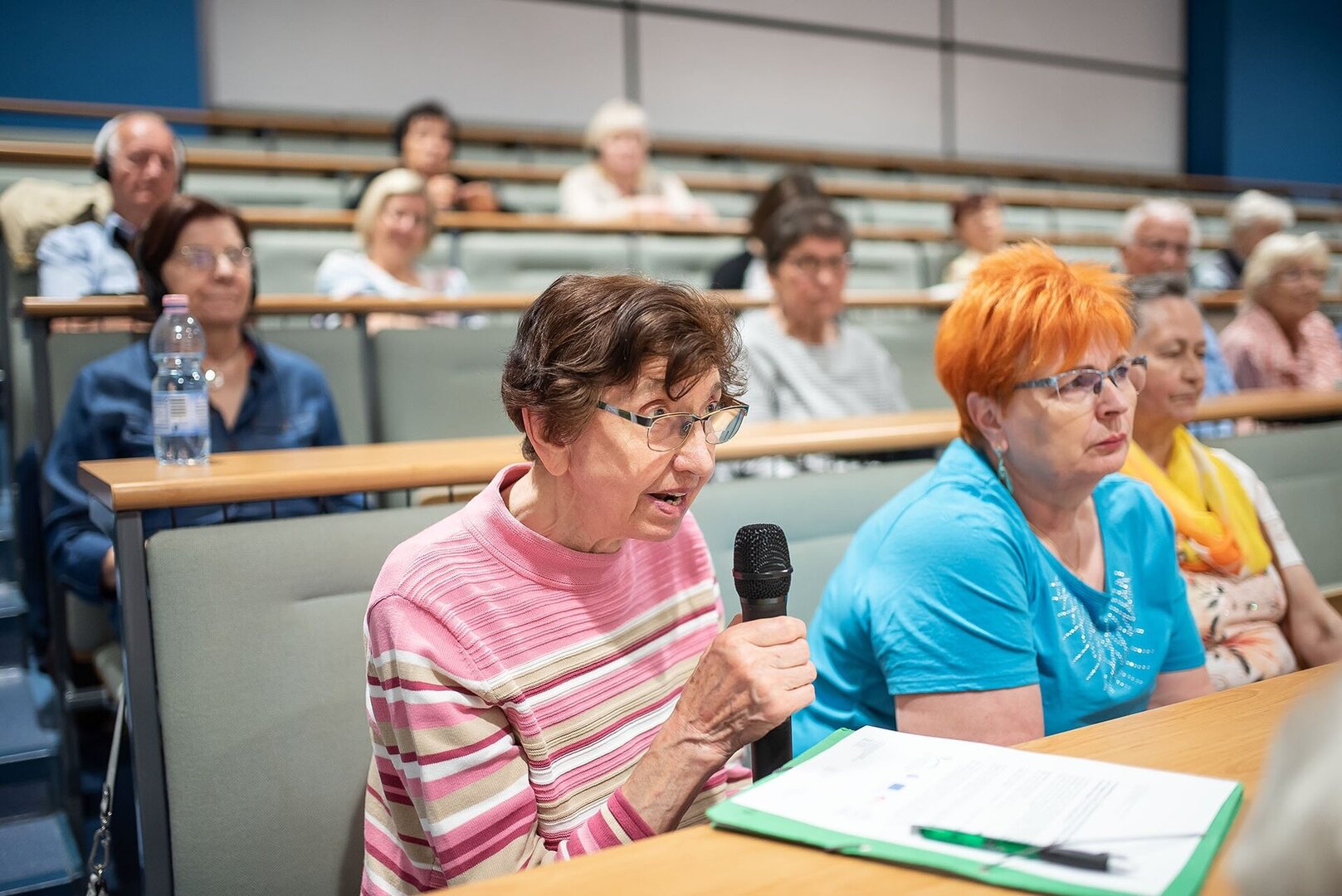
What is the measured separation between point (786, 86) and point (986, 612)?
5640 millimetres

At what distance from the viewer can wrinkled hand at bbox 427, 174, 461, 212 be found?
3.86m

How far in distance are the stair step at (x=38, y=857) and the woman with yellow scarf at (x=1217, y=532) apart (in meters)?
1.69

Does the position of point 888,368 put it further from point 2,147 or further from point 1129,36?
point 1129,36

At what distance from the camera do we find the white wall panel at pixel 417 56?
15.6ft

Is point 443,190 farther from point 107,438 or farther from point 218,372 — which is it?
point 107,438

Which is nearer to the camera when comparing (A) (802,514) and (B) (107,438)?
(A) (802,514)

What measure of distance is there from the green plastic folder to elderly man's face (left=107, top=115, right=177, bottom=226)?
2463mm

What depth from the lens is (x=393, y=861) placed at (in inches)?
38.4

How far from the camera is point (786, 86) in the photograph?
6305 mm

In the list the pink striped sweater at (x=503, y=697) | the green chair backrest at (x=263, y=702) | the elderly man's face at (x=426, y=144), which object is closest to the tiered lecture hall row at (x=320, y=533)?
the green chair backrest at (x=263, y=702)

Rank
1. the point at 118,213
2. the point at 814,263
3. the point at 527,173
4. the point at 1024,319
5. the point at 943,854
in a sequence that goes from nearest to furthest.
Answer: the point at 943,854 → the point at 1024,319 → the point at 814,263 → the point at 118,213 → the point at 527,173

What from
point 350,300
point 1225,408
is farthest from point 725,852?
point 350,300

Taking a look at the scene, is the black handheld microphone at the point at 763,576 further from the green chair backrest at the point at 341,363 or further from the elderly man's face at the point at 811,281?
the elderly man's face at the point at 811,281

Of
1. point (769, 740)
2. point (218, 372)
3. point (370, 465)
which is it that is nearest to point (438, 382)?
point (218, 372)
